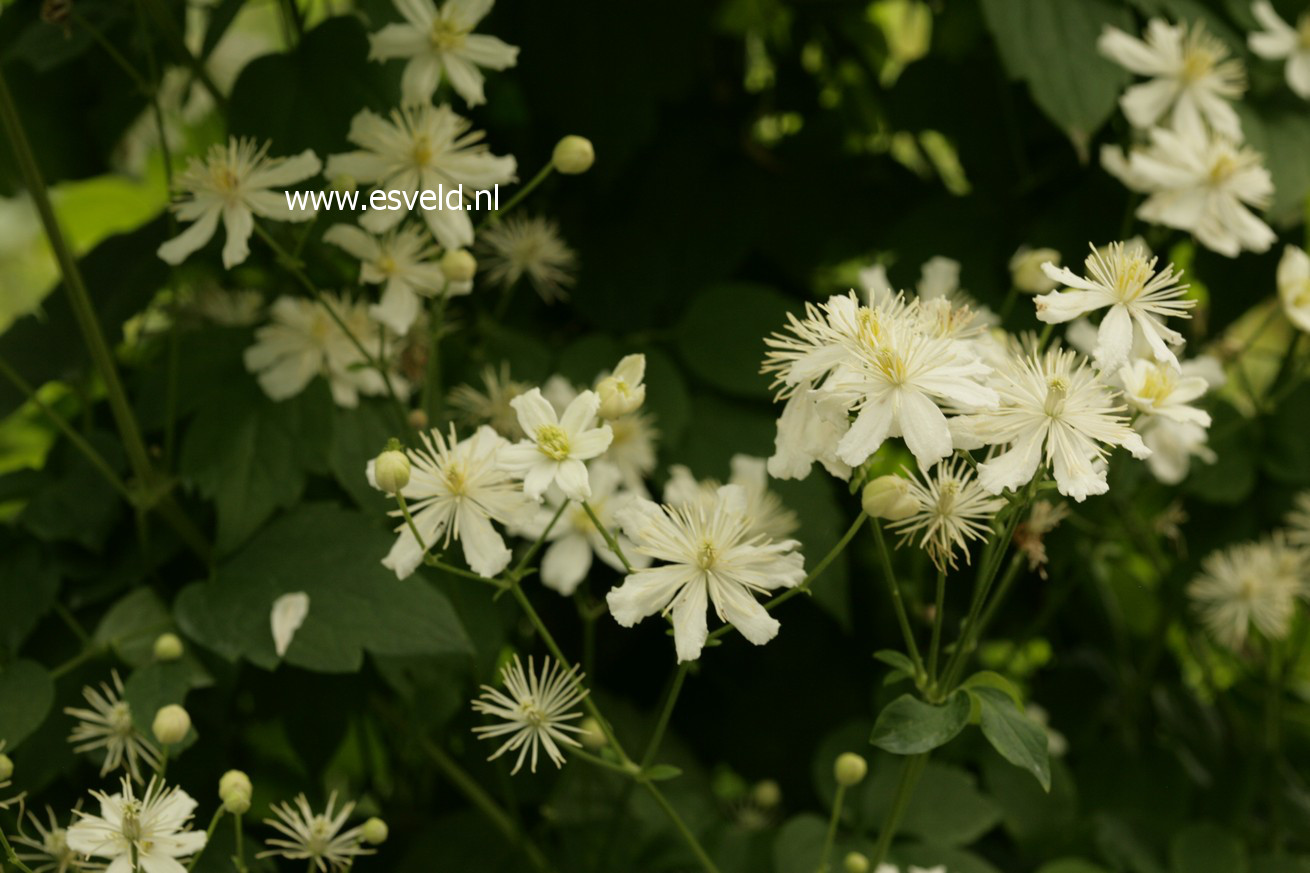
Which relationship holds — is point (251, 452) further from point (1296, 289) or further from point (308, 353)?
point (1296, 289)

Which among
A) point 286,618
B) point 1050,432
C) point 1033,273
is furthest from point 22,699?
point 1033,273

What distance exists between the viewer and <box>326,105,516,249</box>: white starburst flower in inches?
38.2

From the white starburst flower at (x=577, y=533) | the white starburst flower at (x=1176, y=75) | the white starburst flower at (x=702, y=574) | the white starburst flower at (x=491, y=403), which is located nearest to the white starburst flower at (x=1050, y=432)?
the white starburst flower at (x=702, y=574)

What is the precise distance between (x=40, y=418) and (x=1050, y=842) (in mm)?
1134

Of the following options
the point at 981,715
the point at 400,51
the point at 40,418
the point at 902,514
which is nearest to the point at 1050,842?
the point at 981,715

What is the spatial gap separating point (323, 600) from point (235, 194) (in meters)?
0.31

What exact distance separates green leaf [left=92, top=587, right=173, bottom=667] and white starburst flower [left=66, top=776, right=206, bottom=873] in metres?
0.23

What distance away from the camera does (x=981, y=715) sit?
2.48ft

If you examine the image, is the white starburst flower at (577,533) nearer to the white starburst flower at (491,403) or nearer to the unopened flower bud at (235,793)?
the white starburst flower at (491,403)

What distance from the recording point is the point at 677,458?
117cm

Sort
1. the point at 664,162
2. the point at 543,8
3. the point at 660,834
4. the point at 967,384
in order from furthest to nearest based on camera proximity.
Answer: the point at 664,162, the point at 543,8, the point at 660,834, the point at 967,384

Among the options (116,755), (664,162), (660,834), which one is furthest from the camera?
(664,162)

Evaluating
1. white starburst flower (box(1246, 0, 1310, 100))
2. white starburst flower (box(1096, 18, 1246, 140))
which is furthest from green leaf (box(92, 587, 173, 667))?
white starburst flower (box(1246, 0, 1310, 100))

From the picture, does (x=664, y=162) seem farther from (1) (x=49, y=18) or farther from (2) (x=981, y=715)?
(2) (x=981, y=715)
